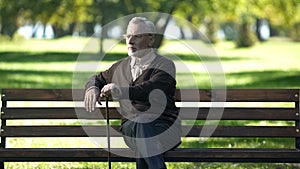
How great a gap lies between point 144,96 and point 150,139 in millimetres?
340

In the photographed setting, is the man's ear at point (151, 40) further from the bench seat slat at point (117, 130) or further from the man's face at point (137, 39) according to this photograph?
the bench seat slat at point (117, 130)

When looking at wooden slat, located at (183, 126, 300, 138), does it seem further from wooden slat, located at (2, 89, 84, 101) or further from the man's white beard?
wooden slat, located at (2, 89, 84, 101)

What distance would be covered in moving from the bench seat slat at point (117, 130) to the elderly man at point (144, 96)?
1.50 feet

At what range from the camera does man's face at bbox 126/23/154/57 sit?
6180 mm

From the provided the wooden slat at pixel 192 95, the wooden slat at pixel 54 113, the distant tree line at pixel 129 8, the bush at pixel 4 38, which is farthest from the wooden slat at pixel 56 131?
the bush at pixel 4 38

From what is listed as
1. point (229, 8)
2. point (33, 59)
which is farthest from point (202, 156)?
point (33, 59)

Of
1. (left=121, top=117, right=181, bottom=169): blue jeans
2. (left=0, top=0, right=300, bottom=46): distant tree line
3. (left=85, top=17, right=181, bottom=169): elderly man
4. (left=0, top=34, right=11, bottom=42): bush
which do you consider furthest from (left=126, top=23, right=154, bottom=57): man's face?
(left=0, top=34, right=11, bottom=42): bush

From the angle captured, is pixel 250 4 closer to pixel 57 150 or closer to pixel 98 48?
pixel 98 48

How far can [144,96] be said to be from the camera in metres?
6.05

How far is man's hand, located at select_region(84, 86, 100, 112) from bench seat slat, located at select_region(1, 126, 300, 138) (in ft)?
1.61

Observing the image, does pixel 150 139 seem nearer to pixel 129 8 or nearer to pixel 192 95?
pixel 192 95

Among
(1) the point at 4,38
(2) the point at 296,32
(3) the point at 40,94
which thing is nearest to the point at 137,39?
(3) the point at 40,94

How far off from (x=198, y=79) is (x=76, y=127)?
18097 millimetres

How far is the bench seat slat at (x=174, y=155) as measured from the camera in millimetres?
6254
